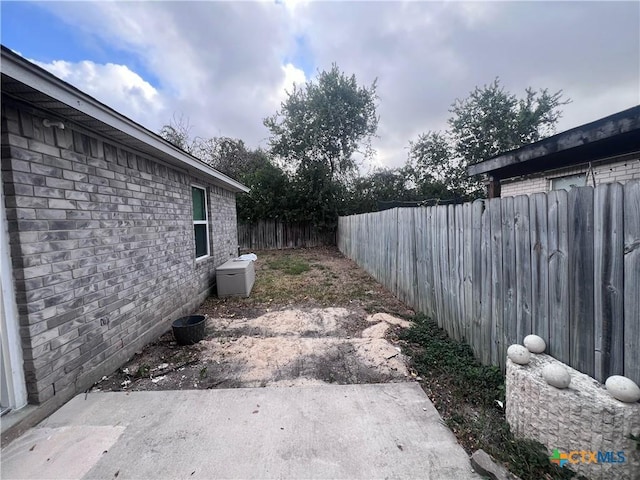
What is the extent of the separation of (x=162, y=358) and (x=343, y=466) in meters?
2.64

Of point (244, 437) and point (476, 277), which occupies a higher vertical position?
point (476, 277)

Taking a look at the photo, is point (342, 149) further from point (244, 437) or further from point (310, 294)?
point (244, 437)

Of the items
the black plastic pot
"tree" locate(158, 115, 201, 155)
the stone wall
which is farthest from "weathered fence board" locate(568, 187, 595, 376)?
"tree" locate(158, 115, 201, 155)

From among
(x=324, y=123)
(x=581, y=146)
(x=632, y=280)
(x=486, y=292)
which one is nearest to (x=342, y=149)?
(x=324, y=123)

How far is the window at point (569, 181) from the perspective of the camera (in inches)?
218

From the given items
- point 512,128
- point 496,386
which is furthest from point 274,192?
point 512,128

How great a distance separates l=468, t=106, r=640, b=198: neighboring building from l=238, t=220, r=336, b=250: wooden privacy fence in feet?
33.2

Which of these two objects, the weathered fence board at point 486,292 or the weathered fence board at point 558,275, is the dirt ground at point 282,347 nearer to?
the weathered fence board at point 486,292

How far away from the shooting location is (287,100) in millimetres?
18484

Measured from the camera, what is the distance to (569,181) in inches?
228

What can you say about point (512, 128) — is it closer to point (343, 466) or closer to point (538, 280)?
point (538, 280)

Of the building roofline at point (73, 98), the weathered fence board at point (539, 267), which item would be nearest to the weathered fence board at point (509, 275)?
the weathered fence board at point (539, 267)

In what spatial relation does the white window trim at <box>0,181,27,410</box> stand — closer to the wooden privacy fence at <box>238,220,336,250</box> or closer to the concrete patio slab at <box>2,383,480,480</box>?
the concrete patio slab at <box>2,383,480,480</box>

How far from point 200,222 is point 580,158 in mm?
8098
